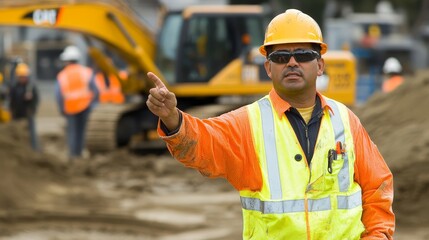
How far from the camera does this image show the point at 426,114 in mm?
12898

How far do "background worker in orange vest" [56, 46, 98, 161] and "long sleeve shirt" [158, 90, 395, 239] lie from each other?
13.1 m

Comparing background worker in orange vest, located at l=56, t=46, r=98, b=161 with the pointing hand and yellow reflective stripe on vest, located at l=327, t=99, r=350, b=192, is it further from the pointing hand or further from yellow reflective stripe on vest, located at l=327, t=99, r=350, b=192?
the pointing hand

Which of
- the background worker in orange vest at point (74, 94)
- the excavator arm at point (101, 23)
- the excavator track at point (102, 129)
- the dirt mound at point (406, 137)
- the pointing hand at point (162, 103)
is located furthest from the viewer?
the excavator track at point (102, 129)

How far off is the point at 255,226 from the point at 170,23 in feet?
48.8

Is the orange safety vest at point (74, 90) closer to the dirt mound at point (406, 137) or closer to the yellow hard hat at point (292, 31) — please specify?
the dirt mound at point (406, 137)

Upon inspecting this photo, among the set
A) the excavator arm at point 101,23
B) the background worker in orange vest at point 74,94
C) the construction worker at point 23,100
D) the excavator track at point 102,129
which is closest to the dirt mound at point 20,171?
the excavator arm at point 101,23

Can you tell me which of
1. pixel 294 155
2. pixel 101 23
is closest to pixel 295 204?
pixel 294 155

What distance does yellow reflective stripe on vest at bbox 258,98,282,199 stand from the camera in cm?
426

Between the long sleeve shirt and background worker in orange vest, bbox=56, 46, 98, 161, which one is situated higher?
the long sleeve shirt

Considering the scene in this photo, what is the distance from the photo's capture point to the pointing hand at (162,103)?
13.1ft

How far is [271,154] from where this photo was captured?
430 cm

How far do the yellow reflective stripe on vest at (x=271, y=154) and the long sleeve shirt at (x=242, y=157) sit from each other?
52 mm

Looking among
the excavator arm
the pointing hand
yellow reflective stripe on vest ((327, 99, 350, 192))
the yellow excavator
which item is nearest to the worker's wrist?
the pointing hand

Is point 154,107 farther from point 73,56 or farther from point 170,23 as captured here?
point 170,23
